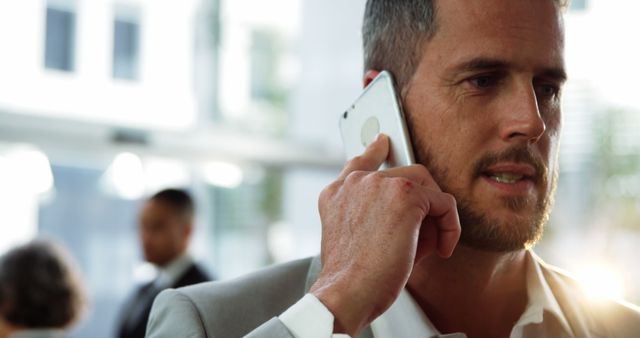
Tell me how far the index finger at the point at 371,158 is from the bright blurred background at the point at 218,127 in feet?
7.01

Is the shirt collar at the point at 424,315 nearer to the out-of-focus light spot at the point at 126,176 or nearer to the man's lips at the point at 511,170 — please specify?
the man's lips at the point at 511,170

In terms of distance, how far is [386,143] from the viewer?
1474 mm

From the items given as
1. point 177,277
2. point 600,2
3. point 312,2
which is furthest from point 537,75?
point 312,2

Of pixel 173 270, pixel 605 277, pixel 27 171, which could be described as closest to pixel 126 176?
pixel 27 171

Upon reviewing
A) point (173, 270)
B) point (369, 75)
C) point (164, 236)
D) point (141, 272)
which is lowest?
point (141, 272)

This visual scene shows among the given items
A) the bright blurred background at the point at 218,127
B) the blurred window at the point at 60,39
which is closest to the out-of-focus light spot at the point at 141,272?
the bright blurred background at the point at 218,127

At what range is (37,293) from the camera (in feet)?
9.66

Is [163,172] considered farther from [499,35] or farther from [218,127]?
[499,35]

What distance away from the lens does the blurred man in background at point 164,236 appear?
13.1 ft

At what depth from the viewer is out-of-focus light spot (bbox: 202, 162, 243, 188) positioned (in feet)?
15.5

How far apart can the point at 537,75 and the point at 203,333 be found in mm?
692

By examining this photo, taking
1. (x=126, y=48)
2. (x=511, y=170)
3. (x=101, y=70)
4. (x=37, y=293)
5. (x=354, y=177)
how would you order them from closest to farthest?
(x=354, y=177), (x=511, y=170), (x=37, y=293), (x=101, y=70), (x=126, y=48)

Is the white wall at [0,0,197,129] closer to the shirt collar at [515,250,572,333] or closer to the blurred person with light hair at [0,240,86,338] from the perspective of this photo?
the blurred person with light hair at [0,240,86,338]

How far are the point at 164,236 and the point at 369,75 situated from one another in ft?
8.56
